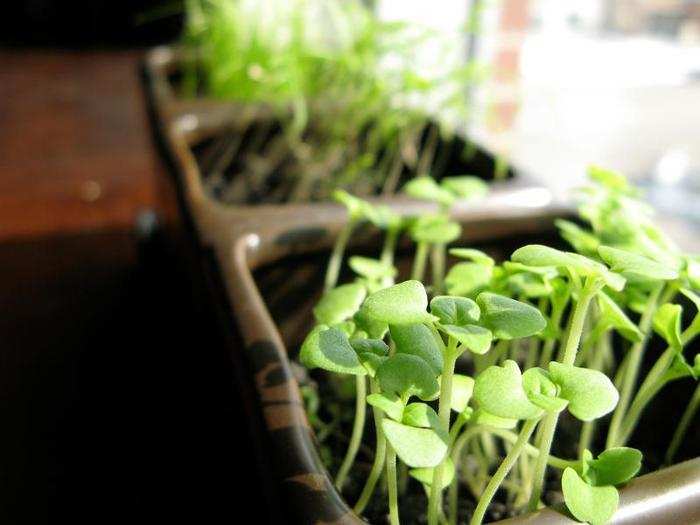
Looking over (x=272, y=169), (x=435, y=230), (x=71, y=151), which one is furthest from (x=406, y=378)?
(x=71, y=151)

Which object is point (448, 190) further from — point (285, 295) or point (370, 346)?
point (370, 346)

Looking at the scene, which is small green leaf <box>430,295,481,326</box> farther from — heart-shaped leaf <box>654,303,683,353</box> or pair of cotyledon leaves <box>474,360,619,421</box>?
heart-shaped leaf <box>654,303,683,353</box>

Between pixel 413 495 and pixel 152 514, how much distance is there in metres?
0.30

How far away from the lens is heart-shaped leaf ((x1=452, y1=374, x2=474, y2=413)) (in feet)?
1.16

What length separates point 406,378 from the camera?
1.03 ft

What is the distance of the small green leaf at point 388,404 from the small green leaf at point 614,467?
9 cm

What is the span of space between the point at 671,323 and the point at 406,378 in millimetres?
186

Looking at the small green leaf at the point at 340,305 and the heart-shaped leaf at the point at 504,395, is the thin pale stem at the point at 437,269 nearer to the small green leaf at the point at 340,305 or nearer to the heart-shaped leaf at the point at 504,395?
the small green leaf at the point at 340,305

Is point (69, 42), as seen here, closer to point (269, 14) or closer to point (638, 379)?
point (269, 14)

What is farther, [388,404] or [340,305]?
[340,305]

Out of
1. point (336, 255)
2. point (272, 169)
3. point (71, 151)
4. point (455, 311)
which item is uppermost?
point (455, 311)

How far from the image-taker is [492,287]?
0.44m

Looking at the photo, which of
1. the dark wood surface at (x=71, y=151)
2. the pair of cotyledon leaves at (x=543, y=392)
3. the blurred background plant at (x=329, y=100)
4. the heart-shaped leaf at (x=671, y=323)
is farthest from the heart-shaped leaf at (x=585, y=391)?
the dark wood surface at (x=71, y=151)

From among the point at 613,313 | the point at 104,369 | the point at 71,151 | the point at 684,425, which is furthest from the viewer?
the point at 71,151
